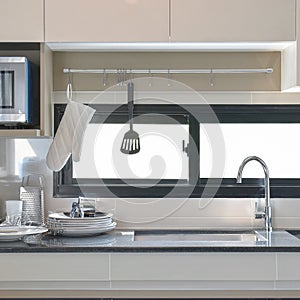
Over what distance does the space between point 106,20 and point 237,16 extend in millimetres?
635

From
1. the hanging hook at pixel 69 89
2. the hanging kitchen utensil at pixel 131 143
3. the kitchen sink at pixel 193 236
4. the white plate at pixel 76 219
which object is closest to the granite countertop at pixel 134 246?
the white plate at pixel 76 219

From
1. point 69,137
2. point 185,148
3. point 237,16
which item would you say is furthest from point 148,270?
point 237,16

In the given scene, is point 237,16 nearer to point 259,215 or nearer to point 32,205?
point 259,215

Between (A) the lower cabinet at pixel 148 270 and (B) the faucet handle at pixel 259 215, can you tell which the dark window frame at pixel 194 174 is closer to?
(B) the faucet handle at pixel 259 215

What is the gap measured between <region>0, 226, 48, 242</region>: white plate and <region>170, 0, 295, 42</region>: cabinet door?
46.0 inches

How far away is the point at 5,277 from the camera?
2838 mm

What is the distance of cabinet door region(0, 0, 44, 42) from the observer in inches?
124

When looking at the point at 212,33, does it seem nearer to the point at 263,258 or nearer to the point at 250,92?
the point at 250,92

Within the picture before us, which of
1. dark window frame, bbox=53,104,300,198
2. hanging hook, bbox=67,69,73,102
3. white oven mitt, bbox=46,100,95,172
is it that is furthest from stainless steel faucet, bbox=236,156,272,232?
hanging hook, bbox=67,69,73,102

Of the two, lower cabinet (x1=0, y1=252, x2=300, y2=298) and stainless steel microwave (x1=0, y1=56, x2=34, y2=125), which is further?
stainless steel microwave (x1=0, y1=56, x2=34, y2=125)

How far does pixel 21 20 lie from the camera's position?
3146mm

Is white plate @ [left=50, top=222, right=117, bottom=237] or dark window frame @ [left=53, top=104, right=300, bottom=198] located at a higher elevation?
dark window frame @ [left=53, top=104, right=300, bottom=198]

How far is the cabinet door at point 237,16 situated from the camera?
10.3ft

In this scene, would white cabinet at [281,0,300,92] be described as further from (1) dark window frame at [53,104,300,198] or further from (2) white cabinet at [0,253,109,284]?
(2) white cabinet at [0,253,109,284]
